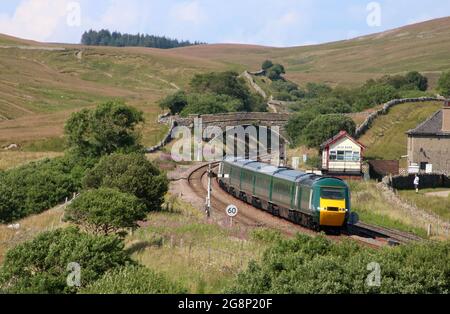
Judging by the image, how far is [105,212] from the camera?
98.9 feet

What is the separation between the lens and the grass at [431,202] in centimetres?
4700

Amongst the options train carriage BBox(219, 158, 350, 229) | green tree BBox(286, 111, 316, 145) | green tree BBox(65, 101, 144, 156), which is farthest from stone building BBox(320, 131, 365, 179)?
green tree BBox(286, 111, 316, 145)

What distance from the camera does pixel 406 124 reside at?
290 ft

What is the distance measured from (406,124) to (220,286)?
71.5 meters

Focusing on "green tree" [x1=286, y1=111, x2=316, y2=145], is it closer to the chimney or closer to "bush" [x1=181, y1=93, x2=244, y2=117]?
"bush" [x1=181, y1=93, x2=244, y2=117]

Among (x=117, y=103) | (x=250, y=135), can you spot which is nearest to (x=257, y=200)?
(x=117, y=103)

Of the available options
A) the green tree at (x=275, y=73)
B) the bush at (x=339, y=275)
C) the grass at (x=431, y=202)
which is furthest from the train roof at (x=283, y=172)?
the green tree at (x=275, y=73)

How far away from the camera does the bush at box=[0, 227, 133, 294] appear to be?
68.2 ft

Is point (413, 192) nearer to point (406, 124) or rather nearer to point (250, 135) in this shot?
point (406, 124)

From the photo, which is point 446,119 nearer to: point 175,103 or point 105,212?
point 105,212

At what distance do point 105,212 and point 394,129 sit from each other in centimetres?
6034

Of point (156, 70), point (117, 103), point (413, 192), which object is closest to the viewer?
point (413, 192)

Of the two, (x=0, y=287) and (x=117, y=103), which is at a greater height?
(x=117, y=103)

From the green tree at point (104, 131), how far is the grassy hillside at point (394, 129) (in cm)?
2291
